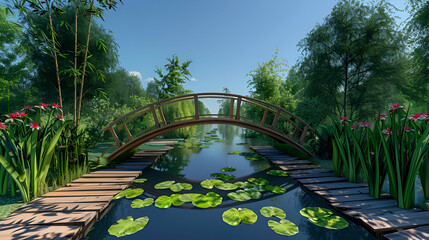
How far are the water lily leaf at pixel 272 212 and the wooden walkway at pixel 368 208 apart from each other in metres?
0.84

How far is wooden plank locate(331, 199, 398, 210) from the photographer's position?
2525 mm

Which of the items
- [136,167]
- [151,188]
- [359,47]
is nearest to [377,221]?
[151,188]

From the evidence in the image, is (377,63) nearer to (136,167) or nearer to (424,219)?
(424,219)

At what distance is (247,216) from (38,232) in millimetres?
2383

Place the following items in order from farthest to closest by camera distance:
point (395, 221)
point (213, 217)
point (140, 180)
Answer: point (140, 180)
point (213, 217)
point (395, 221)

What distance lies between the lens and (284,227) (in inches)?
85.0

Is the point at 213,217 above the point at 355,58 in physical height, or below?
below

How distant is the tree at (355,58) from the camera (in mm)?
6816

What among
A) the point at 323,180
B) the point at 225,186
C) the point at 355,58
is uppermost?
the point at 355,58

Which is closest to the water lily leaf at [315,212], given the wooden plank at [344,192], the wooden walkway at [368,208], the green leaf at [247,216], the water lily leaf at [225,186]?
the wooden walkway at [368,208]

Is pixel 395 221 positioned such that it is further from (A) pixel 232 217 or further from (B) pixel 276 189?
(A) pixel 232 217

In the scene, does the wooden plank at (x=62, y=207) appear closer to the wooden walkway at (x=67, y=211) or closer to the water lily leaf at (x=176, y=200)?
the wooden walkway at (x=67, y=211)

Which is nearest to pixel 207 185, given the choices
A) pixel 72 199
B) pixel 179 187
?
pixel 179 187

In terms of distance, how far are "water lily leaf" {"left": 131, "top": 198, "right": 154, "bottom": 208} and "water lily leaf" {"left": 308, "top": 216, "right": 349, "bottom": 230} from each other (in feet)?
7.60
